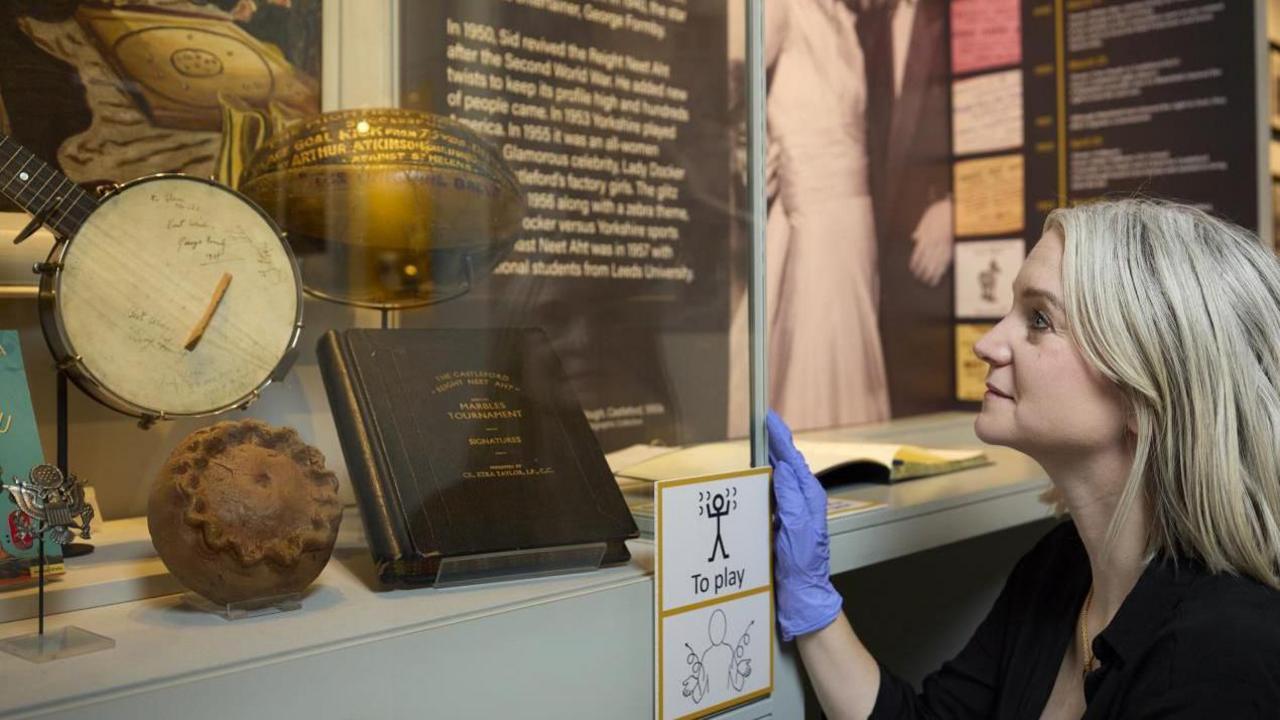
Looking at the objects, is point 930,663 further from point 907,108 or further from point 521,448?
point 521,448

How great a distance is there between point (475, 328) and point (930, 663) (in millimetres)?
1673

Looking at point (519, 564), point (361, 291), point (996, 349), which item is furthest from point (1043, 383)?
point (361, 291)

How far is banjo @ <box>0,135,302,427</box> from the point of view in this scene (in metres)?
1.15

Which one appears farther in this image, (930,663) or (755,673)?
(930,663)

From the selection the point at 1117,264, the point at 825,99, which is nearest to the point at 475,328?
the point at 1117,264

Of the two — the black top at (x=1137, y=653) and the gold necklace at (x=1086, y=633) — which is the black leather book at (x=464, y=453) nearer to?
the black top at (x=1137, y=653)

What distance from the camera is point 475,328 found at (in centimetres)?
141

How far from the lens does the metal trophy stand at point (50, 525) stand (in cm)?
98

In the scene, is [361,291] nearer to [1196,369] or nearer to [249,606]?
[249,606]

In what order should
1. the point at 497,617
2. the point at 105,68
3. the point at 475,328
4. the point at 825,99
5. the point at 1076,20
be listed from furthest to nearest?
the point at 1076,20 < the point at 825,99 < the point at 475,328 < the point at 105,68 < the point at 497,617

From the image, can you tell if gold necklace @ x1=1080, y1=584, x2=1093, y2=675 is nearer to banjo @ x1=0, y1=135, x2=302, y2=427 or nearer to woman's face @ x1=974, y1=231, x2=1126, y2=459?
woman's face @ x1=974, y1=231, x2=1126, y2=459

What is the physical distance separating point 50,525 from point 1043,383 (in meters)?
1.12

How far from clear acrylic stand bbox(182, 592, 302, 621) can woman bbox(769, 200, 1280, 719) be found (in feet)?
2.14

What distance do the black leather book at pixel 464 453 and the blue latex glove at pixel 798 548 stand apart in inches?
10.4
